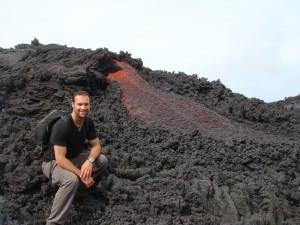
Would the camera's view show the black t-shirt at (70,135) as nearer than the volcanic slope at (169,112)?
Yes

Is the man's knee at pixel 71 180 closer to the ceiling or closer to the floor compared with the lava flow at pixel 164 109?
closer to the floor

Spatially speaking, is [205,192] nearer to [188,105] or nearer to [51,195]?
[51,195]

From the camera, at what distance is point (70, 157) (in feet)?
17.2

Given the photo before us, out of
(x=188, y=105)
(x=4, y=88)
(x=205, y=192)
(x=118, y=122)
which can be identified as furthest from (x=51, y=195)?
(x=188, y=105)

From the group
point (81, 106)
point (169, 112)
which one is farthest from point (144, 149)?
point (81, 106)

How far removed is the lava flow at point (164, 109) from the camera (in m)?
8.55

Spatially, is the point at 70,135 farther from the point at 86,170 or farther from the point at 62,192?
the point at 62,192

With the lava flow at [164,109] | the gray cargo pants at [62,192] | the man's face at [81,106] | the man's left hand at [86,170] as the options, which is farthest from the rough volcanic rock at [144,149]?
the man's face at [81,106]

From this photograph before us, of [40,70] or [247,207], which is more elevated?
→ [40,70]

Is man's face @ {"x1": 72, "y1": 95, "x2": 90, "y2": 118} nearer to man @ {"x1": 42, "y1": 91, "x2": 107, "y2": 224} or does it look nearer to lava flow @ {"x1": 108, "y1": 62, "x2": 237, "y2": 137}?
man @ {"x1": 42, "y1": 91, "x2": 107, "y2": 224}

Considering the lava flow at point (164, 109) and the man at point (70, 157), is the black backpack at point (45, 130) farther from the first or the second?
the lava flow at point (164, 109)

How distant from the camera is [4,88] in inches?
332

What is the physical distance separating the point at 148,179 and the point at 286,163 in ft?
9.30

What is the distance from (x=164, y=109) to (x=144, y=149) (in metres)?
2.14
